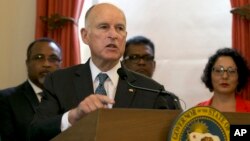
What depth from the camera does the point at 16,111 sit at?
351 centimetres

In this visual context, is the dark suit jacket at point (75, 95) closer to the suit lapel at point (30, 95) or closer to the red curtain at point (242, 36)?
the suit lapel at point (30, 95)

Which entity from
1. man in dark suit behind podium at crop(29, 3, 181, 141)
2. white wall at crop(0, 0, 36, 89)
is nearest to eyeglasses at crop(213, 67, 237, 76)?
man in dark suit behind podium at crop(29, 3, 181, 141)

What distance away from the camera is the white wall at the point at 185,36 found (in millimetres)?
4184

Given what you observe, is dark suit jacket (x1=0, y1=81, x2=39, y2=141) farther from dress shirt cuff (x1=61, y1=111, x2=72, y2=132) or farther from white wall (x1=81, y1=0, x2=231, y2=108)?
dress shirt cuff (x1=61, y1=111, x2=72, y2=132)

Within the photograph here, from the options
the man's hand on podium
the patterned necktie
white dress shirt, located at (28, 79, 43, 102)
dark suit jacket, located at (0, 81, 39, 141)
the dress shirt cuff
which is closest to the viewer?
the man's hand on podium

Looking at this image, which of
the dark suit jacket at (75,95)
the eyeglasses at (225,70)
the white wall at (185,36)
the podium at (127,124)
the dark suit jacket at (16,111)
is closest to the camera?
the podium at (127,124)

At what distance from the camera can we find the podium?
1372 mm

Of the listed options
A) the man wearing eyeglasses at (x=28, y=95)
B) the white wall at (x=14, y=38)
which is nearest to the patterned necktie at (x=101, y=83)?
the man wearing eyeglasses at (x=28, y=95)

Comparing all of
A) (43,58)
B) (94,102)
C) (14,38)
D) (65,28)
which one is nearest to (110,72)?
(94,102)

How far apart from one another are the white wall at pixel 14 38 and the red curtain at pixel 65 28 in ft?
0.60

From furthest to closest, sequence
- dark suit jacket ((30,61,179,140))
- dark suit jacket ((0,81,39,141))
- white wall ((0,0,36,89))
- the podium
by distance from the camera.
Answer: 1. white wall ((0,0,36,89))
2. dark suit jacket ((0,81,39,141))
3. dark suit jacket ((30,61,179,140))
4. the podium

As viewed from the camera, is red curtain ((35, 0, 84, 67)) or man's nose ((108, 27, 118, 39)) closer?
man's nose ((108, 27, 118, 39))

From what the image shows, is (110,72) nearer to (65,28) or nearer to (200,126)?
(200,126)

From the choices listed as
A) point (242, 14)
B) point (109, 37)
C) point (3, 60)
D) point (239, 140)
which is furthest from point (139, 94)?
point (3, 60)
